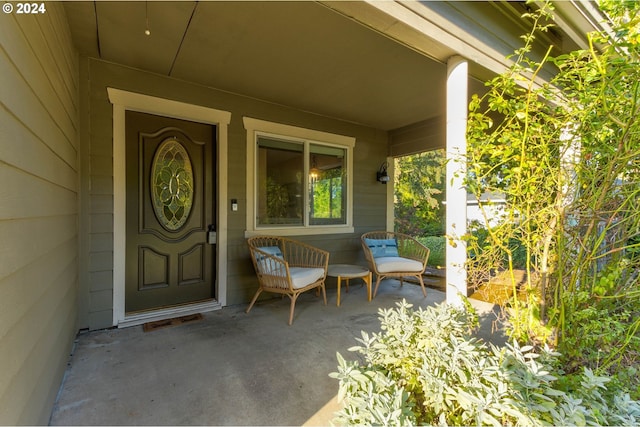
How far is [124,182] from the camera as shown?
8.93 feet

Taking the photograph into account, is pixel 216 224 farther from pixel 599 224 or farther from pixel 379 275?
pixel 599 224

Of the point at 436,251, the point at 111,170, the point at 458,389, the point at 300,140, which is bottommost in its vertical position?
the point at 436,251

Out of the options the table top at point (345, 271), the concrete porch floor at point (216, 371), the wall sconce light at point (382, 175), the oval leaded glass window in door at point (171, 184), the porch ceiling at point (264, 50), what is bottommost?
the concrete porch floor at point (216, 371)

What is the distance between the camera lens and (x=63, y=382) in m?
1.80

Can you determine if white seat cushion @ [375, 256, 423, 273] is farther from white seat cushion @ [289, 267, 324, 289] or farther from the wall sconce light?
the wall sconce light

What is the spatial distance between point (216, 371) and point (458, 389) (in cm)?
159

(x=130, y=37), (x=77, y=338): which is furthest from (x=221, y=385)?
(x=130, y=37)

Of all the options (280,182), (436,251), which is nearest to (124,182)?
(280,182)

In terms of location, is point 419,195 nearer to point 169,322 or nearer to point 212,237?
point 212,237

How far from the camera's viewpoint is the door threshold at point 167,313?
107 inches

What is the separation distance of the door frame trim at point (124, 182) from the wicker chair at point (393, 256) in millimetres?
1908

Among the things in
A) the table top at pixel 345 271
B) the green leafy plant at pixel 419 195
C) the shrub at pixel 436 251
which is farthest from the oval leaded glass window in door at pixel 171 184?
the green leafy plant at pixel 419 195

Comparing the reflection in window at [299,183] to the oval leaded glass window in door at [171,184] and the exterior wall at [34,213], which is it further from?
the exterior wall at [34,213]

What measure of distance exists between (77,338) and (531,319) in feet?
10.8
